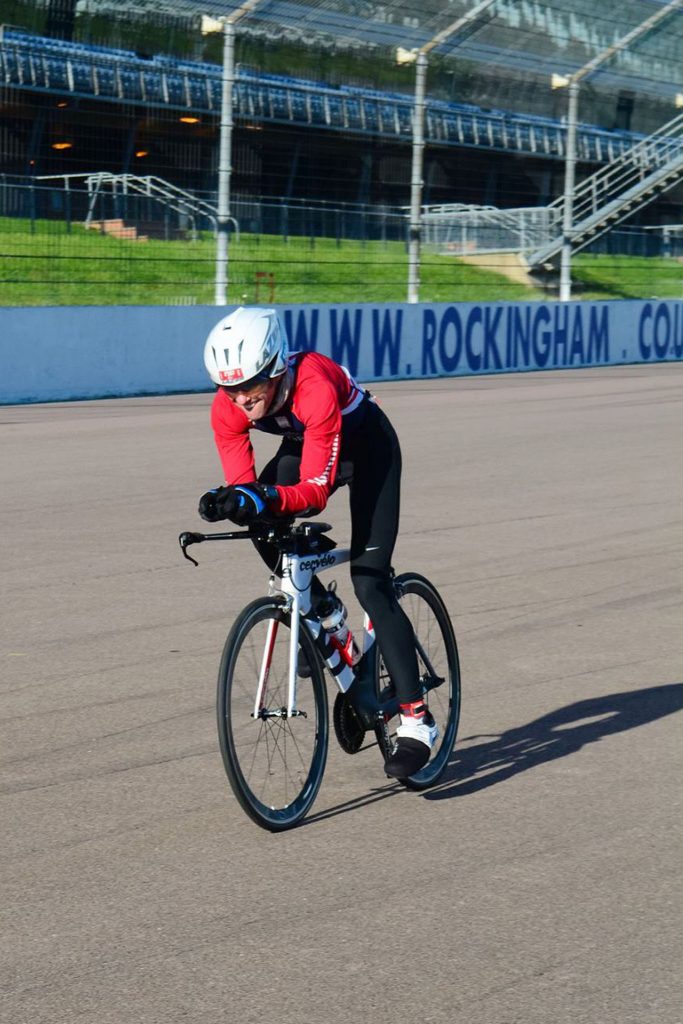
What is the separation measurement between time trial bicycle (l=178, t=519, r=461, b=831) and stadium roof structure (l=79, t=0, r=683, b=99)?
18.6 meters

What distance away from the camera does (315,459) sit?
4.45m

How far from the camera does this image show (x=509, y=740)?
554cm

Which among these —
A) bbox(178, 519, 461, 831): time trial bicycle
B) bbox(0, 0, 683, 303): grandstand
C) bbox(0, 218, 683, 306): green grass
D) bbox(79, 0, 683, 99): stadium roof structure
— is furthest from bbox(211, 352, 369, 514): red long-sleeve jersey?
bbox(79, 0, 683, 99): stadium roof structure

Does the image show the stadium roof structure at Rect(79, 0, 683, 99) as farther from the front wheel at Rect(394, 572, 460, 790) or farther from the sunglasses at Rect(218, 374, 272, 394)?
the sunglasses at Rect(218, 374, 272, 394)

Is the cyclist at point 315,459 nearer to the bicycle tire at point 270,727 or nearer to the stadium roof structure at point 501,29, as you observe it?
the bicycle tire at point 270,727

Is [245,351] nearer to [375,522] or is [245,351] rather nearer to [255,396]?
[255,396]

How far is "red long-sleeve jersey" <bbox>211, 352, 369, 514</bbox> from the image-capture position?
4398mm

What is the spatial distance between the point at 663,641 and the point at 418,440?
27.3 feet

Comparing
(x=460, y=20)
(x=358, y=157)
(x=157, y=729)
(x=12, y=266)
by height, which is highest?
(x=460, y=20)

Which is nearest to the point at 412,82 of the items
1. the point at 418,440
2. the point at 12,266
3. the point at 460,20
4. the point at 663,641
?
the point at 460,20

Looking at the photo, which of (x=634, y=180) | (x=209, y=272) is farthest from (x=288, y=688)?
(x=634, y=180)

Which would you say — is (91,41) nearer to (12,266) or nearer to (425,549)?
(12,266)

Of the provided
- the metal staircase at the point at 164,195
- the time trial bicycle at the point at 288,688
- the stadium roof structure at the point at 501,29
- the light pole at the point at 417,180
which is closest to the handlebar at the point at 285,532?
the time trial bicycle at the point at 288,688

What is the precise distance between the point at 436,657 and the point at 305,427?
3.67 ft
